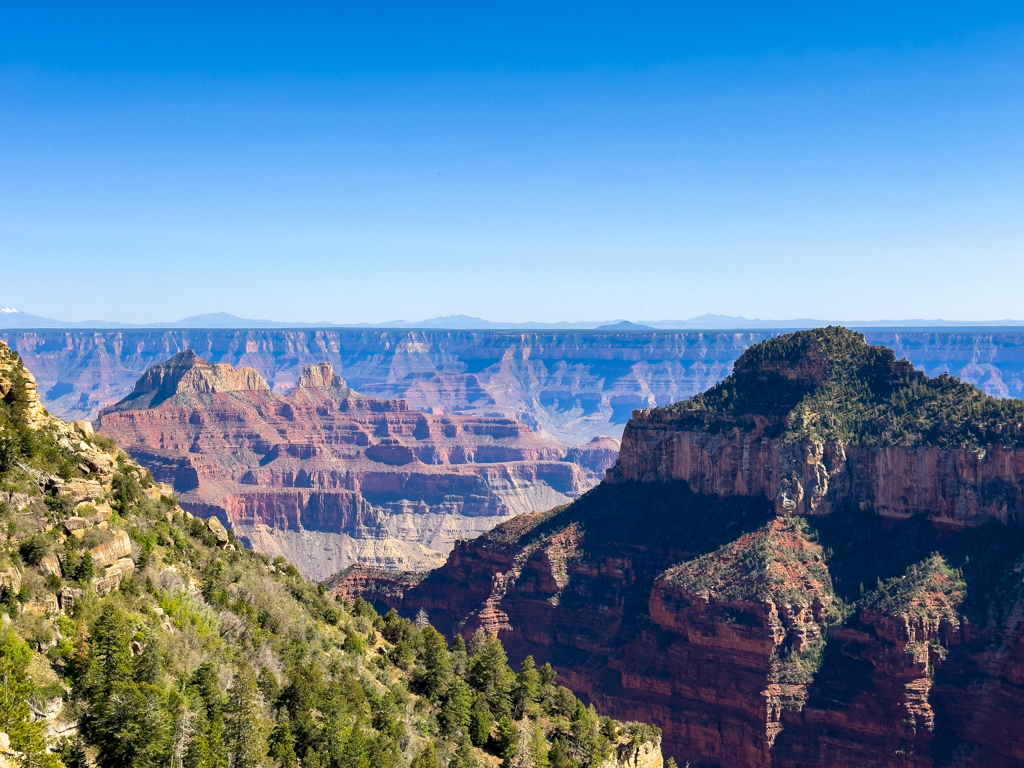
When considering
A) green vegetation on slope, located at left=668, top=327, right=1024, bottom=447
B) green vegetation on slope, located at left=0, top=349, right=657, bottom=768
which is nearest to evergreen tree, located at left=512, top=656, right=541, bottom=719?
green vegetation on slope, located at left=0, top=349, right=657, bottom=768

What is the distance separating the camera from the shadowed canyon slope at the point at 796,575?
297 feet

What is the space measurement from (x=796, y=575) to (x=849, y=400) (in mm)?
20763

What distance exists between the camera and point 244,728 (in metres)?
37.7

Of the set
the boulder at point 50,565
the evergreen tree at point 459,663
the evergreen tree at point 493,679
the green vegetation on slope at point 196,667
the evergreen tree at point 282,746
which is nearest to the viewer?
the green vegetation on slope at point 196,667

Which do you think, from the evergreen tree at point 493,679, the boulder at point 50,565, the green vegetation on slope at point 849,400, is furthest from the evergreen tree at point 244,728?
the green vegetation on slope at point 849,400

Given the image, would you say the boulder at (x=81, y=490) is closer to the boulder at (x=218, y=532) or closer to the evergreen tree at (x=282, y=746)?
the evergreen tree at (x=282, y=746)

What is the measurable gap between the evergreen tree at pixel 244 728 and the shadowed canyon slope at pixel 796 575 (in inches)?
2395

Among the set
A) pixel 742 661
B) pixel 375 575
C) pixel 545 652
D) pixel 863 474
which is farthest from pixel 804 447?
pixel 375 575

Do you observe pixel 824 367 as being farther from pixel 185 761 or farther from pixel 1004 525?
pixel 185 761

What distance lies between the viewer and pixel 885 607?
9419cm

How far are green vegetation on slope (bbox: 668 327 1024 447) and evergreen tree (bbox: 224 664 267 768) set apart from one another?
249ft

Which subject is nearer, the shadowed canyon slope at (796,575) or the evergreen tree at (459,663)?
the evergreen tree at (459,663)

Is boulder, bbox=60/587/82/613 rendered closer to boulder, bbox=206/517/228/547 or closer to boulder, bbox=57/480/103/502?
boulder, bbox=57/480/103/502

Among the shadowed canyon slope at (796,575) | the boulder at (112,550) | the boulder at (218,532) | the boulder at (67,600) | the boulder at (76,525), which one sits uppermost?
the boulder at (76,525)
